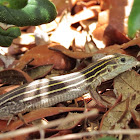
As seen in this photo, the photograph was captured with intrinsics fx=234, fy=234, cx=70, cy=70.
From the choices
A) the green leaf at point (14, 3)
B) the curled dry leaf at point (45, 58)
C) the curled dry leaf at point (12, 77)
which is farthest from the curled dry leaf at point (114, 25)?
the green leaf at point (14, 3)

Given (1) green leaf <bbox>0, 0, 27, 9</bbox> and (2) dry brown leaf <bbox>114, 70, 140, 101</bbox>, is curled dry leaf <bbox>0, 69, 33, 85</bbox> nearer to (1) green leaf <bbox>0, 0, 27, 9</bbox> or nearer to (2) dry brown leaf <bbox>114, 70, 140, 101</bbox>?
(1) green leaf <bbox>0, 0, 27, 9</bbox>

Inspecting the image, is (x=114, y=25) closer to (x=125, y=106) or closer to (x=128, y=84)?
(x=128, y=84)

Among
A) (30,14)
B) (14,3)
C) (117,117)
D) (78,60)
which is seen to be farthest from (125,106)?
(14,3)

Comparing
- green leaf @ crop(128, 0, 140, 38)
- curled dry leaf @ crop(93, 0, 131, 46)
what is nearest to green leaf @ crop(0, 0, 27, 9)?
green leaf @ crop(128, 0, 140, 38)

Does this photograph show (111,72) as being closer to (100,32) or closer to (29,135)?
(100,32)

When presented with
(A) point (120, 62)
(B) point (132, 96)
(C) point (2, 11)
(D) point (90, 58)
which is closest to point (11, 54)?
(D) point (90, 58)
